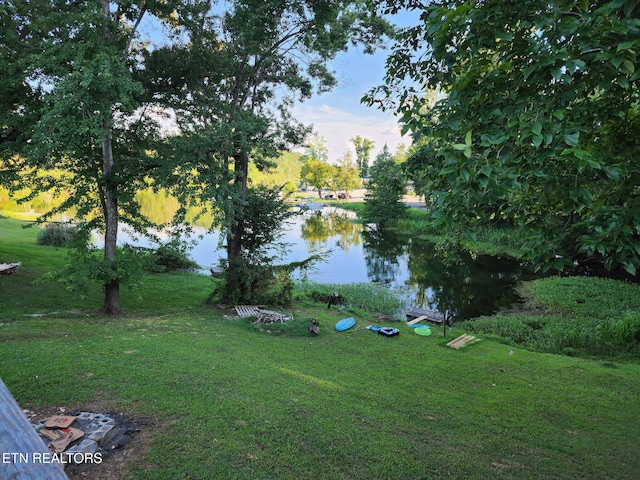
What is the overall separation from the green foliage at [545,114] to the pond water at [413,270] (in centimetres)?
762

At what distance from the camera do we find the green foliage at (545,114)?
2.10 metres

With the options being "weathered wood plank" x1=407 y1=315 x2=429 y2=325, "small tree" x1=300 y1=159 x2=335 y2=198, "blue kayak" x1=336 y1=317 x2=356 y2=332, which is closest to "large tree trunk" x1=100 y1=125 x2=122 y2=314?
"blue kayak" x1=336 y1=317 x2=356 y2=332

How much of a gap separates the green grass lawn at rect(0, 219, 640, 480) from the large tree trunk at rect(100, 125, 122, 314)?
67cm

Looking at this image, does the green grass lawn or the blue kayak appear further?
the blue kayak

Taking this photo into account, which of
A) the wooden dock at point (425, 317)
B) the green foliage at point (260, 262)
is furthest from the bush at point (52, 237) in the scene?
the wooden dock at point (425, 317)

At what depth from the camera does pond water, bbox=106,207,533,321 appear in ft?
57.4

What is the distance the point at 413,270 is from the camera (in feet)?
79.6

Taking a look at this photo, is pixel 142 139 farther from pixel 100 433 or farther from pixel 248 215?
pixel 100 433

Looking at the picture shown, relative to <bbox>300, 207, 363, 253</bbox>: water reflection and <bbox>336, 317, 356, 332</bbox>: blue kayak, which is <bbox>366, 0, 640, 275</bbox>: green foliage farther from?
<bbox>300, 207, 363, 253</bbox>: water reflection

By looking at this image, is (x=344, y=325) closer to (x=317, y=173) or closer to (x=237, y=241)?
(x=237, y=241)

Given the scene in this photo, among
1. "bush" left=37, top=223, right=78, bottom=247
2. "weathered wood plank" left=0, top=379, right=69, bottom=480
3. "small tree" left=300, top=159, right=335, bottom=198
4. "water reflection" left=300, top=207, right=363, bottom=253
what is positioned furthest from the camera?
"small tree" left=300, top=159, right=335, bottom=198

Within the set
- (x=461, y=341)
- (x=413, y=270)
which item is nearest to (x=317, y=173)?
(x=413, y=270)

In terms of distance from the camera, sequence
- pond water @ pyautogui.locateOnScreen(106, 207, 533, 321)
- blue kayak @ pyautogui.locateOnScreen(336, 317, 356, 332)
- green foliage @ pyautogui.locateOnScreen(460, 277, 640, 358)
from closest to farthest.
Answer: green foliage @ pyautogui.locateOnScreen(460, 277, 640, 358)
blue kayak @ pyautogui.locateOnScreen(336, 317, 356, 332)
pond water @ pyautogui.locateOnScreen(106, 207, 533, 321)

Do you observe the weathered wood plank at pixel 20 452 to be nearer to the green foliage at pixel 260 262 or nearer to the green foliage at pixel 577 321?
the green foliage at pixel 260 262
